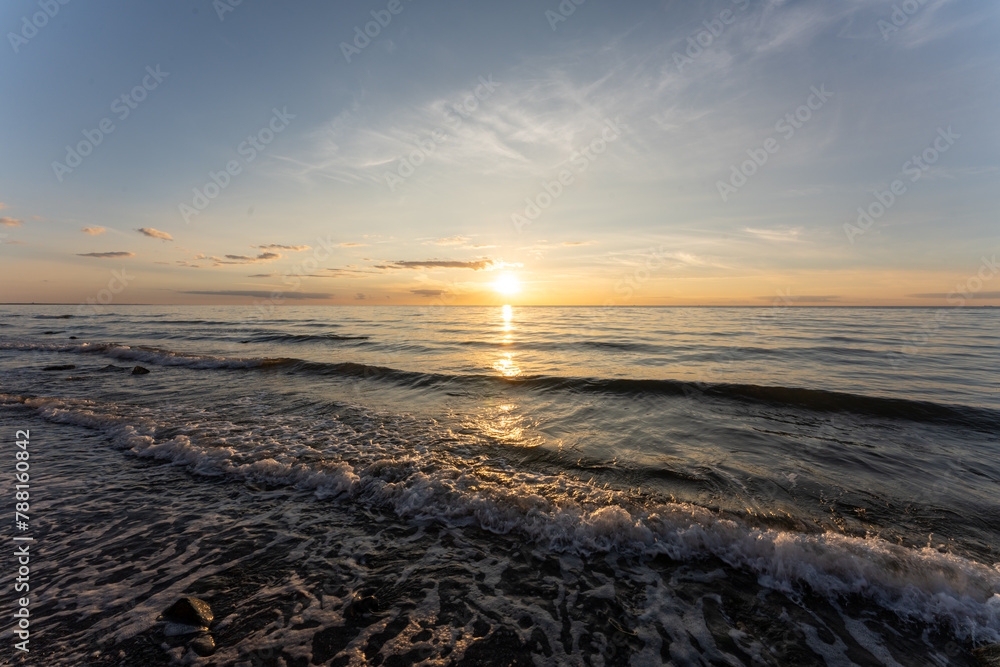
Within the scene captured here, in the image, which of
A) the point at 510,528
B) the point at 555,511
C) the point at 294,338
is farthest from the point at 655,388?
the point at 294,338

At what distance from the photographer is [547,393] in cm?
1474

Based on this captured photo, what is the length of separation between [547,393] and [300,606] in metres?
11.4

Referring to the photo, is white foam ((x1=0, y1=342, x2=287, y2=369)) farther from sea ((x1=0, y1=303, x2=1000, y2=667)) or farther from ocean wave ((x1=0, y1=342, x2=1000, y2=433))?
sea ((x1=0, y1=303, x2=1000, y2=667))

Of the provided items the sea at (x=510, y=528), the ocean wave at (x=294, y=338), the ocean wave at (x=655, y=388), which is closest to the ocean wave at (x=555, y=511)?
the sea at (x=510, y=528)

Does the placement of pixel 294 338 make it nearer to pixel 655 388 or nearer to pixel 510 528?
pixel 655 388

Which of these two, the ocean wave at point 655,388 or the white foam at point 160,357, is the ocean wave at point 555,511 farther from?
the white foam at point 160,357

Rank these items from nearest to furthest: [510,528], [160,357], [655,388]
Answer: [510,528] < [655,388] < [160,357]

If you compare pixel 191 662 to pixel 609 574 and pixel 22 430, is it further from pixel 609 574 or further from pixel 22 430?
pixel 22 430

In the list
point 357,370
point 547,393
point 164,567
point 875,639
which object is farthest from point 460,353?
point 875,639

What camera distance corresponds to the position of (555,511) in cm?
598

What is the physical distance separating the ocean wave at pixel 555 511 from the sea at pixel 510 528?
0.15 feet

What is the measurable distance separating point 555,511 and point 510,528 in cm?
78

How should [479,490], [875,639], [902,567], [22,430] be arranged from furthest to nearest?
1. [22,430]
2. [479,490]
3. [902,567]
4. [875,639]

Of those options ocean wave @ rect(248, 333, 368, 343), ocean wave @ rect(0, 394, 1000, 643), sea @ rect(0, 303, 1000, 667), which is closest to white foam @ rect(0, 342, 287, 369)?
sea @ rect(0, 303, 1000, 667)
